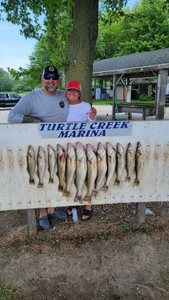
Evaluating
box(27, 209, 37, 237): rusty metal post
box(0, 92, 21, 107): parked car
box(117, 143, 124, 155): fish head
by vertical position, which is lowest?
box(27, 209, 37, 237): rusty metal post

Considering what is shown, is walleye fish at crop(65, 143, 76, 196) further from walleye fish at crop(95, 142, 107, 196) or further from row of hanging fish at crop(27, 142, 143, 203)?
walleye fish at crop(95, 142, 107, 196)

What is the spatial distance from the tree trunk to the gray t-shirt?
1527 millimetres

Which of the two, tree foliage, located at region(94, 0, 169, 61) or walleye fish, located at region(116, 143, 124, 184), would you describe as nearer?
walleye fish, located at region(116, 143, 124, 184)

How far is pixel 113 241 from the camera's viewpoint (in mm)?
3229

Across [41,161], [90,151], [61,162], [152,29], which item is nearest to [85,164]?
[90,151]

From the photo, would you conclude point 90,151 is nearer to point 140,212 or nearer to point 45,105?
Answer: point 45,105

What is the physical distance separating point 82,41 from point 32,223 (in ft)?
12.6

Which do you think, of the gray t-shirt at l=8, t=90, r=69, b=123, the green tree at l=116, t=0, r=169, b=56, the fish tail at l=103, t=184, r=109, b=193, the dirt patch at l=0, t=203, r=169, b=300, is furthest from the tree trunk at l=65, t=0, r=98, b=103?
the green tree at l=116, t=0, r=169, b=56

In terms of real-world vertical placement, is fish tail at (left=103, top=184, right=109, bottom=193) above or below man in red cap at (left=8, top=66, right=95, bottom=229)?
below

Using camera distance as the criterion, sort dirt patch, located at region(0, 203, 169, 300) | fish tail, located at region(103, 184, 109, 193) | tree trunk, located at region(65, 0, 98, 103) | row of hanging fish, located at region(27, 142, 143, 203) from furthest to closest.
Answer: tree trunk, located at region(65, 0, 98, 103) < fish tail, located at region(103, 184, 109, 193) < row of hanging fish, located at region(27, 142, 143, 203) < dirt patch, located at region(0, 203, 169, 300)

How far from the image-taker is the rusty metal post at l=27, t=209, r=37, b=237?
325 centimetres

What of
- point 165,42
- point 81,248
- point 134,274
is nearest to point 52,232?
point 81,248

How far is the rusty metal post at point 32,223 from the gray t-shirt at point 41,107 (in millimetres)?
1489

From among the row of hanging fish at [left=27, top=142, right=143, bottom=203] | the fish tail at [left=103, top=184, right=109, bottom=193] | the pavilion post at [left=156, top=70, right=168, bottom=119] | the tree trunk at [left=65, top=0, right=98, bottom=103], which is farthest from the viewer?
the pavilion post at [left=156, top=70, right=168, bottom=119]
